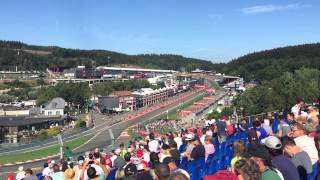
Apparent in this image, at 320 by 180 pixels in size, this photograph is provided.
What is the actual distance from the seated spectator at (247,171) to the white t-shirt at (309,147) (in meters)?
2.67

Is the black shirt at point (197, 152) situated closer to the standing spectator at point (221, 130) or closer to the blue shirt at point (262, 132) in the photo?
the blue shirt at point (262, 132)

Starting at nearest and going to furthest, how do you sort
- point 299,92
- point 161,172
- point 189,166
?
point 161,172 → point 189,166 → point 299,92

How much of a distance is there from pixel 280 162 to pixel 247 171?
129 cm

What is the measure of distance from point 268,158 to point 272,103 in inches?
2342

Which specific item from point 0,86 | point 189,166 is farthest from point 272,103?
point 0,86

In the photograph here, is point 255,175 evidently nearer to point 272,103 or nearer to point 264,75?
point 272,103

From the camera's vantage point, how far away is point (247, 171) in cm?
530

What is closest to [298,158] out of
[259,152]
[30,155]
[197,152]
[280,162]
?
[280,162]

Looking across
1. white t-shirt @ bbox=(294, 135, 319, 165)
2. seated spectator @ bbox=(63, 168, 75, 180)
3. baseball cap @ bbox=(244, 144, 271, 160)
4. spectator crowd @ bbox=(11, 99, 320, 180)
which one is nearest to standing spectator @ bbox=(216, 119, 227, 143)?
spectator crowd @ bbox=(11, 99, 320, 180)

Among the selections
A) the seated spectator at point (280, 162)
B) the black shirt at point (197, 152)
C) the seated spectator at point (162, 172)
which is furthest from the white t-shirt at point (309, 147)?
the seated spectator at point (162, 172)

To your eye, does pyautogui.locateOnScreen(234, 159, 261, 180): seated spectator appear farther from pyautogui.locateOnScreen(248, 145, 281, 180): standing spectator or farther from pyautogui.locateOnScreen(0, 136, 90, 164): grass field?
pyautogui.locateOnScreen(0, 136, 90, 164): grass field

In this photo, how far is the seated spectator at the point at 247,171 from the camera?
17.3ft

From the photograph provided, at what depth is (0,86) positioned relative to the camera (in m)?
186

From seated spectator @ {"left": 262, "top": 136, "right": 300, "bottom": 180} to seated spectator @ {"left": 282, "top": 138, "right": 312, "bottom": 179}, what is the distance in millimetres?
359
